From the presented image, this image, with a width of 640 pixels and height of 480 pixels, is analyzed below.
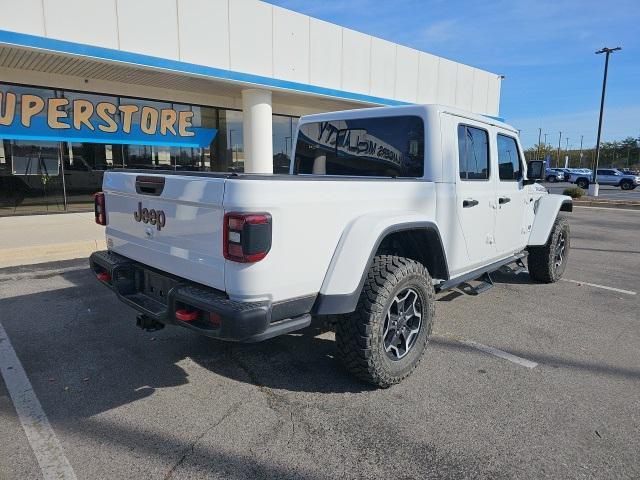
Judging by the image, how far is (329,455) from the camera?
8.33 ft

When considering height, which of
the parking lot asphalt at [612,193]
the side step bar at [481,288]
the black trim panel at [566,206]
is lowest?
the parking lot asphalt at [612,193]

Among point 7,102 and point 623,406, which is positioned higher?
point 7,102

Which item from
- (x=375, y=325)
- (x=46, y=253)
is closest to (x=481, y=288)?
(x=375, y=325)

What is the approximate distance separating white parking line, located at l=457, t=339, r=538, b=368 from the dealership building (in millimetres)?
9585

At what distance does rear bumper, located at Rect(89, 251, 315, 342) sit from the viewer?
2.46 m

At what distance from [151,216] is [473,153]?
2.92 meters

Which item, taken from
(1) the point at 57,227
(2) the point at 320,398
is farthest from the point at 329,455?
(1) the point at 57,227

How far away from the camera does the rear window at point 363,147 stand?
3883 mm

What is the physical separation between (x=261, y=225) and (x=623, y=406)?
9.08 ft

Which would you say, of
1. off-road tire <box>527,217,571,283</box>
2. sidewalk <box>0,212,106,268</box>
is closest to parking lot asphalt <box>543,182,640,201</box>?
off-road tire <box>527,217,571,283</box>

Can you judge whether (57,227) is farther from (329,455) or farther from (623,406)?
(623,406)

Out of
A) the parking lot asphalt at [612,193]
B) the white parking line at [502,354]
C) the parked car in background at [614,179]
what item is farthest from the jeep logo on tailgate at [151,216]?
the parked car in background at [614,179]

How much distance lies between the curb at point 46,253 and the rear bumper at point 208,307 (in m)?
4.97

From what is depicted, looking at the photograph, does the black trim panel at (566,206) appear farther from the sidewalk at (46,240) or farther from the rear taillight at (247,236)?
the sidewalk at (46,240)
